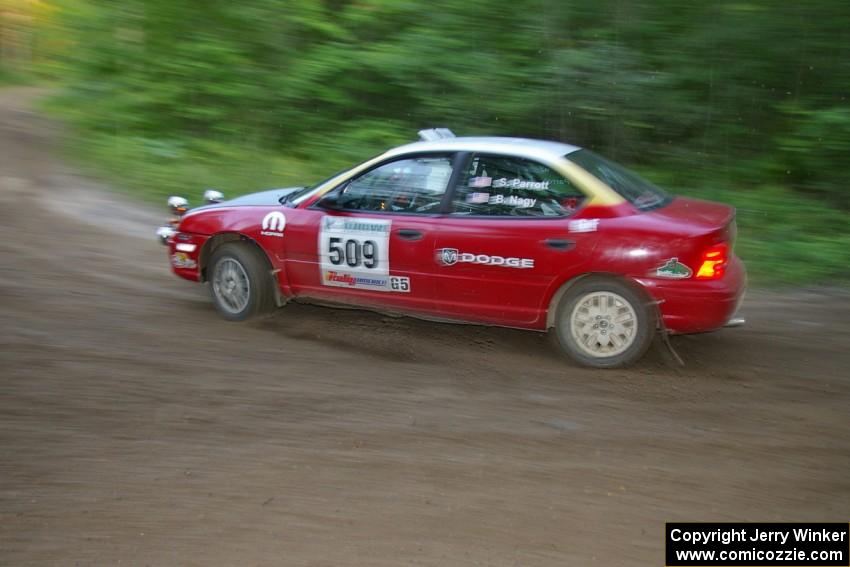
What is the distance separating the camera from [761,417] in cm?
532

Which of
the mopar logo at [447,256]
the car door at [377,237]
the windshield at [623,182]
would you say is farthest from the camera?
the car door at [377,237]

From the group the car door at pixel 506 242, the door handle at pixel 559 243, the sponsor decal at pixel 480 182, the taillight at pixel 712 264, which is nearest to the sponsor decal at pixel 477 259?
the car door at pixel 506 242

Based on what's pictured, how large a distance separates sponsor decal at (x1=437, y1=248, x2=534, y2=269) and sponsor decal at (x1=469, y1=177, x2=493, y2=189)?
500mm

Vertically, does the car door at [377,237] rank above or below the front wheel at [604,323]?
above

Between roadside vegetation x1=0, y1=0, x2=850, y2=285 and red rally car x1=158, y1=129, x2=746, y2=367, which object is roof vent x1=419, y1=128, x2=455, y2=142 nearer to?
red rally car x1=158, y1=129, x2=746, y2=367

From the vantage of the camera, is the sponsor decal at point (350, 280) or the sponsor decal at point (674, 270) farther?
the sponsor decal at point (350, 280)

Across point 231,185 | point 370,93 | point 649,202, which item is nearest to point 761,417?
point 649,202

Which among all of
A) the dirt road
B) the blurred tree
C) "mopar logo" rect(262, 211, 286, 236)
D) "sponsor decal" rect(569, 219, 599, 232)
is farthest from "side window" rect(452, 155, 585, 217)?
the blurred tree

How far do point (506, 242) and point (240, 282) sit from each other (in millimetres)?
2377

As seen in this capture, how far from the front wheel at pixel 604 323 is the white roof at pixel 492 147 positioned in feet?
3.34

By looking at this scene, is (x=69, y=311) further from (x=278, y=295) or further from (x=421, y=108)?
(x=421, y=108)

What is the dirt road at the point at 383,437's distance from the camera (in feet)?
13.2

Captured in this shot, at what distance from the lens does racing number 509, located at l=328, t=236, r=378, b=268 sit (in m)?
6.68

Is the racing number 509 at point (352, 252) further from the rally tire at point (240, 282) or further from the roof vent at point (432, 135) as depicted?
the roof vent at point (432, 135)
